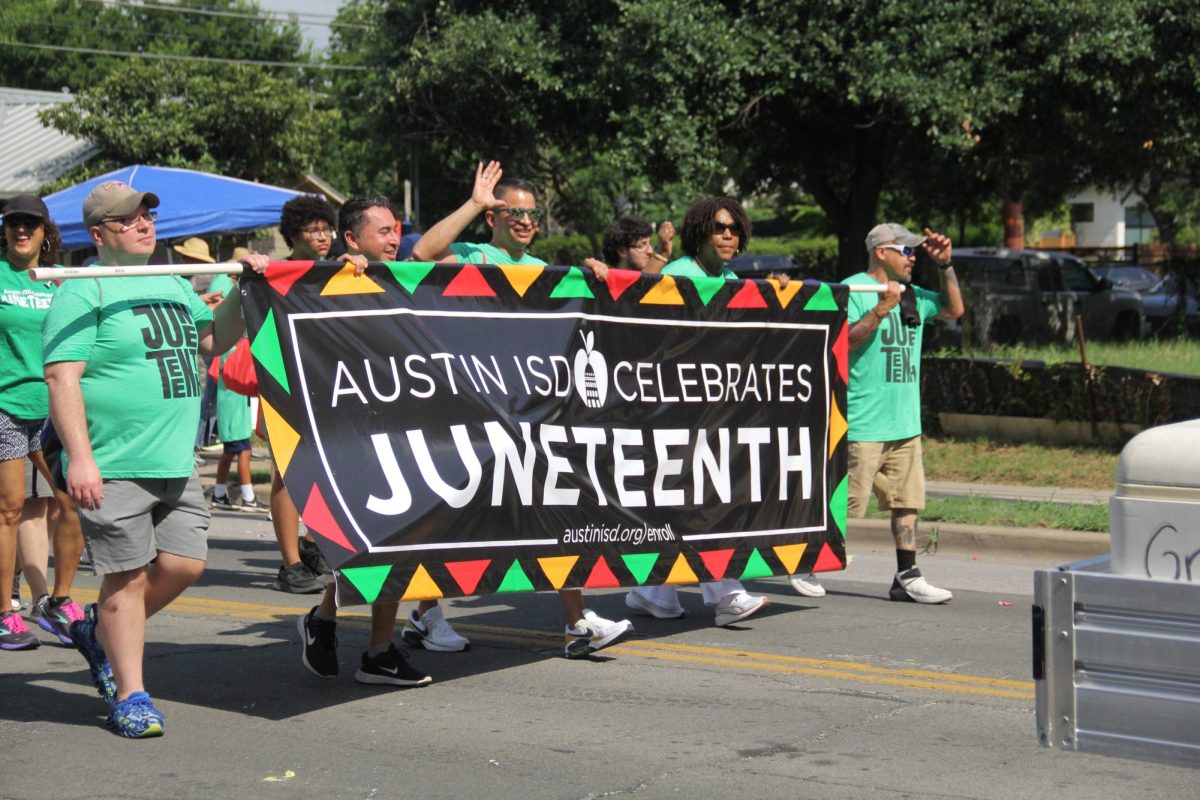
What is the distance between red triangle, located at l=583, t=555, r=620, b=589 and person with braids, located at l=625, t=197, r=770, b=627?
3.30 feet

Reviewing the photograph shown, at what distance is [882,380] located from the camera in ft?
26.5

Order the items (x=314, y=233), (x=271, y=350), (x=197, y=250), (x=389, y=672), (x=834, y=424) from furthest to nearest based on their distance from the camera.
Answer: (x=197, y=250) → (x=314, y=233) → (x=834, y=424) → (x=389, y=672) → (x=271, y=350)

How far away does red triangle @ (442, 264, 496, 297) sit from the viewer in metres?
6.07

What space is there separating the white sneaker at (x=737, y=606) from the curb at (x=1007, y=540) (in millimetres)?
2905

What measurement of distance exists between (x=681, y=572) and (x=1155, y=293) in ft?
71.1

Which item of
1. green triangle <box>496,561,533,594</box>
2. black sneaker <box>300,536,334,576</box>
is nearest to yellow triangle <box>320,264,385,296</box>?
green triangle <box>496,561,533,594</box>

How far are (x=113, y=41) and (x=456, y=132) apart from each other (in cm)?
3959

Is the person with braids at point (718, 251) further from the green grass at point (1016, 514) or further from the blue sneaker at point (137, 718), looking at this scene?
the green grass at point (1016, 514)

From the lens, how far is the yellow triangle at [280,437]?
5.57 metres

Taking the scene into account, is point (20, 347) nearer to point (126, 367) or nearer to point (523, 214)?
point (126, 367)

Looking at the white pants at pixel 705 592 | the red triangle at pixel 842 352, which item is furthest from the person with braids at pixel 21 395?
the red triangle at pixel 842 352

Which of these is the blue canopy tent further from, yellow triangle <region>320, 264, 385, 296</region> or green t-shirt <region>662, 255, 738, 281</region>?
yellow triangle <region>320, 264, 385, 296</region>

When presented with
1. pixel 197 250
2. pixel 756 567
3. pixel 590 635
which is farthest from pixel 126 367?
pixel 197 250

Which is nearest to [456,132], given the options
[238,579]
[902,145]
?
[902,145]
